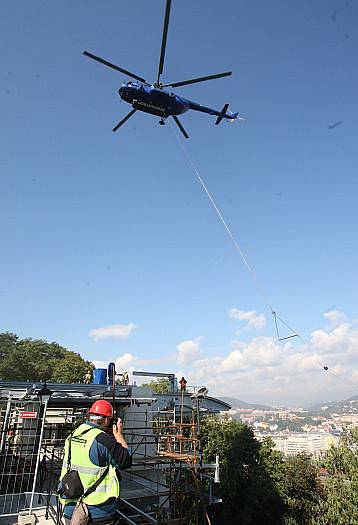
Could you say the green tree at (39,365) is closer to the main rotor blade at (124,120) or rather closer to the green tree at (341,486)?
the green tree at (341,486)

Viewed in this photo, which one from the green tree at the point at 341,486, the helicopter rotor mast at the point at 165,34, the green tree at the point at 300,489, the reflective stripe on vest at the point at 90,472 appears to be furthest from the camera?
the green tree at the point at 300,489

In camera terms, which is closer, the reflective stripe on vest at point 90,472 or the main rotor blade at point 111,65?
the reflective stripe on vest at point 90,472

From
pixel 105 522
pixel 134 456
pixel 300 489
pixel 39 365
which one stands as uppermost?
pixel 39 365

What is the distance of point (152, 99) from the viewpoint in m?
13.4

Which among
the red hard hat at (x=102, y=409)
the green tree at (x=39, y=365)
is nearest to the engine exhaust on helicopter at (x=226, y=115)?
the red hard hat at (x=102, y=409)

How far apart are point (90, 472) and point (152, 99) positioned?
1286cm

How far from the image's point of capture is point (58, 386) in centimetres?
1597

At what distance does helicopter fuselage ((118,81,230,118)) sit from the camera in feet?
43.1

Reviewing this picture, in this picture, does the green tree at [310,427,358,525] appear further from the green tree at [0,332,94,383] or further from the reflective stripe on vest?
the green tree at [0,332,94,383]

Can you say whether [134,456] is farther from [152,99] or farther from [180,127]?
[152,99]

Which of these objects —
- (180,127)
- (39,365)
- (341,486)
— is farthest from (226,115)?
(39,365)

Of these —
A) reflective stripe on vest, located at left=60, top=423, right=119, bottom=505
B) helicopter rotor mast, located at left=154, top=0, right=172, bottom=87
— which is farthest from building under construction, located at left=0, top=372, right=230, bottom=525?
helicopter rotor mast, located at left=154, top=0, right=172, bottom=87

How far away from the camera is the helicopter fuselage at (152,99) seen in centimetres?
1312

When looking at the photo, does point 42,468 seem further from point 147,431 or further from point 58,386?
point 147,431
